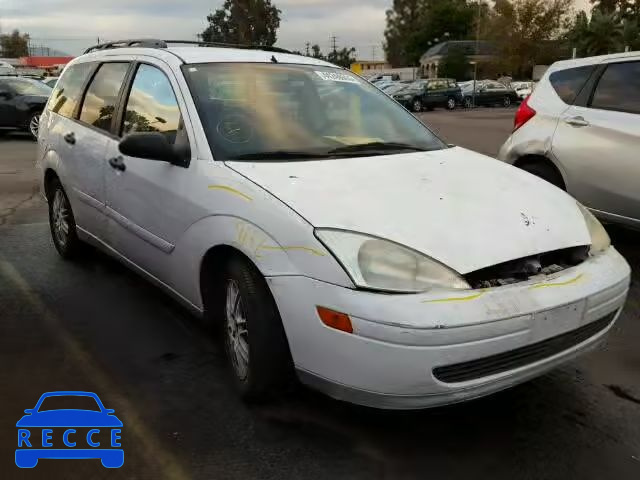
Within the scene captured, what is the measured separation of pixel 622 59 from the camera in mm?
5465

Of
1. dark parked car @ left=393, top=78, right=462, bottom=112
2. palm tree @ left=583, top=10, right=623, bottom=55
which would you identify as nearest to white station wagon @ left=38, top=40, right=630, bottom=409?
dark parked car @ left=393, top=78, right=462, bottom=112

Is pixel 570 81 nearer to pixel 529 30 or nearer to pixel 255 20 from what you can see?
pixel 529 30

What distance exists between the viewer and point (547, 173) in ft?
18.9

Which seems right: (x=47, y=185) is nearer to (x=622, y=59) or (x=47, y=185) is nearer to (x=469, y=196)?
(x=469, y=196)

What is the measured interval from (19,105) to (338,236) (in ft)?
50.3

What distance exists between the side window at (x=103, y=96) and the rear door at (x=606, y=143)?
11.6 ft

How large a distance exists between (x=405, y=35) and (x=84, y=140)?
107 meters

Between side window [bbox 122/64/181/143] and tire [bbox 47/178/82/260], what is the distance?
1.31 m

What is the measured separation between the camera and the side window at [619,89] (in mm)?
5277

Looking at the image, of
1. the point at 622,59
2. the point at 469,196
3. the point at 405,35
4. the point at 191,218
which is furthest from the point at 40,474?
the point at 405,35

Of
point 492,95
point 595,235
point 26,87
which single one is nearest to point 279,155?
point 595,235

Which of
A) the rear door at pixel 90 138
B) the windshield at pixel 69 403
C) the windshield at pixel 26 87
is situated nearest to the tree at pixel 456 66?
the windshield at pixel 26 87

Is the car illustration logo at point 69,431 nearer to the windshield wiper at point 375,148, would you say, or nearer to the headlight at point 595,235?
the windshield wiper at point 375,148

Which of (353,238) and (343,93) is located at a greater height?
(343,93)
